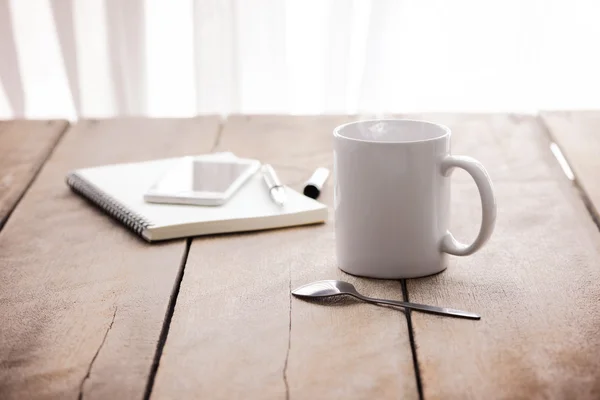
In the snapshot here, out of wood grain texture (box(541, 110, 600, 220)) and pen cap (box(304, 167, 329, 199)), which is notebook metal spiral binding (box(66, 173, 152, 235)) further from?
wood grain texture (box(541, 110, 600, 220))

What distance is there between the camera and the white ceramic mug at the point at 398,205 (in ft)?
2.39

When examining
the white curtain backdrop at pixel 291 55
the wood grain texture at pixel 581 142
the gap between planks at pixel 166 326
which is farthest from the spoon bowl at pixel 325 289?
the white curtain backdrop at pixel 291 55

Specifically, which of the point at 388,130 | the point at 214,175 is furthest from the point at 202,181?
the point at 388,130

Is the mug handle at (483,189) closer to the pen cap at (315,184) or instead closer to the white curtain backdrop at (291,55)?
the pen cap at (315,184)

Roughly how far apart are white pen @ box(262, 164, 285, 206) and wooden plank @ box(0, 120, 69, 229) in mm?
299

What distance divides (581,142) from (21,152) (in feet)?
2.60

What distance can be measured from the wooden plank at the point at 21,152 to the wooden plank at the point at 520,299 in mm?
521

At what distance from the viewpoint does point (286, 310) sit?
0.69m

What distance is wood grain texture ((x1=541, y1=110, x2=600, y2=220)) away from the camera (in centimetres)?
101

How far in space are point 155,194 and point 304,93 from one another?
4.56 feet

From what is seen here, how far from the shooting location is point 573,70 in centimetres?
231

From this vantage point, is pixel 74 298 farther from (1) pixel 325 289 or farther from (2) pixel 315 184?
(2) pixel 315 184

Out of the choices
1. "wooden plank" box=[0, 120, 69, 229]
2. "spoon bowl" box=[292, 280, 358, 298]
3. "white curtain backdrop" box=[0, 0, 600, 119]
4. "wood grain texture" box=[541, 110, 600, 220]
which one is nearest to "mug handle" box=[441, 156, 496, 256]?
"spoon bowl" box=[292, 280, 358, 298]

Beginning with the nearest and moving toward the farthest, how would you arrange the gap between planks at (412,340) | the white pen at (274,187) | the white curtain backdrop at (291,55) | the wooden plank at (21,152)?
the gap between planks at (412,340), the white pen at (274,187), the wooden plank at (21,152), the white curtain backdrop at (291,55)
